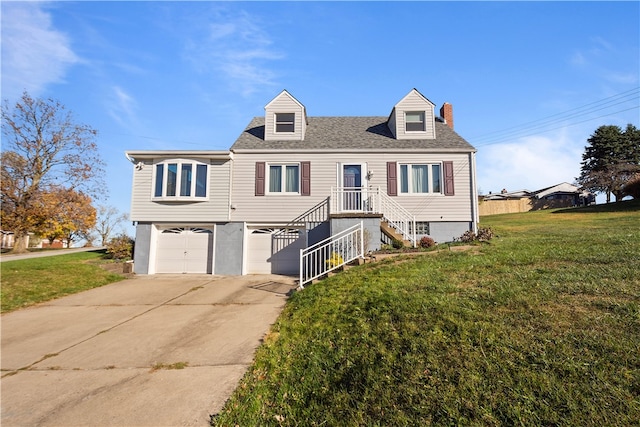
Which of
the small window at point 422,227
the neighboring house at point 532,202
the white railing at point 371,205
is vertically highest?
the neighboring house at point 532,202

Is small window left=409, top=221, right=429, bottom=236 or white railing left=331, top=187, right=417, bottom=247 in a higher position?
white railing left=331, top=187, right=417, bottom=247

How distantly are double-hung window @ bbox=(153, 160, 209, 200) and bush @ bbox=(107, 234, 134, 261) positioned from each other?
3222mm

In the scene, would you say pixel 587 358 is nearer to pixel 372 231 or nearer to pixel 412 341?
pixel 412 341

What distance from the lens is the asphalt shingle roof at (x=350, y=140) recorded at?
13.8m

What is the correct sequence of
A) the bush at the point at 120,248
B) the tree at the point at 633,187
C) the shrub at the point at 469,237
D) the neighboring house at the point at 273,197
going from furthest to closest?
the tree at the point at 633,187 → the bush at the point at 120,248 → the neighboring house at the point at 273,197 → the shrub at the point at 469,237

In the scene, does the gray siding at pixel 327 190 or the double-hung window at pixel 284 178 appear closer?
the gray siding at pixel 327 190

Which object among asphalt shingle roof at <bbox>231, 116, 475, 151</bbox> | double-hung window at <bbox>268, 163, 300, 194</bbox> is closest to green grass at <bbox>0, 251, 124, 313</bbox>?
double-hung window at <bbox>268, 163, 300, 194</bbox>

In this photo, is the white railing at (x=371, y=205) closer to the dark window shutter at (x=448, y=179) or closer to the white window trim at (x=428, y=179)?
the white window trim at (x=428, y=179)

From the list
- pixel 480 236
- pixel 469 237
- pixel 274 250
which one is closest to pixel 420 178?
pixel 469 237

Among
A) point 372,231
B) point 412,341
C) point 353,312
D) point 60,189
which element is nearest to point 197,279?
point 372,231

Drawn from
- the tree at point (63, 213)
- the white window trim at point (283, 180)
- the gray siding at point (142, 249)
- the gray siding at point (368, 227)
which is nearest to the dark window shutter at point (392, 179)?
the gray siding at point (368, 227)

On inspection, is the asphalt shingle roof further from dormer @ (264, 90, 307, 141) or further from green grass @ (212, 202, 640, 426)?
green grass @ (212, 202, 640, 426)

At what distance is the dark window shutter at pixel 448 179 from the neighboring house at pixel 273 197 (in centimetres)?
4

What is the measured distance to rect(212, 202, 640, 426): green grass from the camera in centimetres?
266
